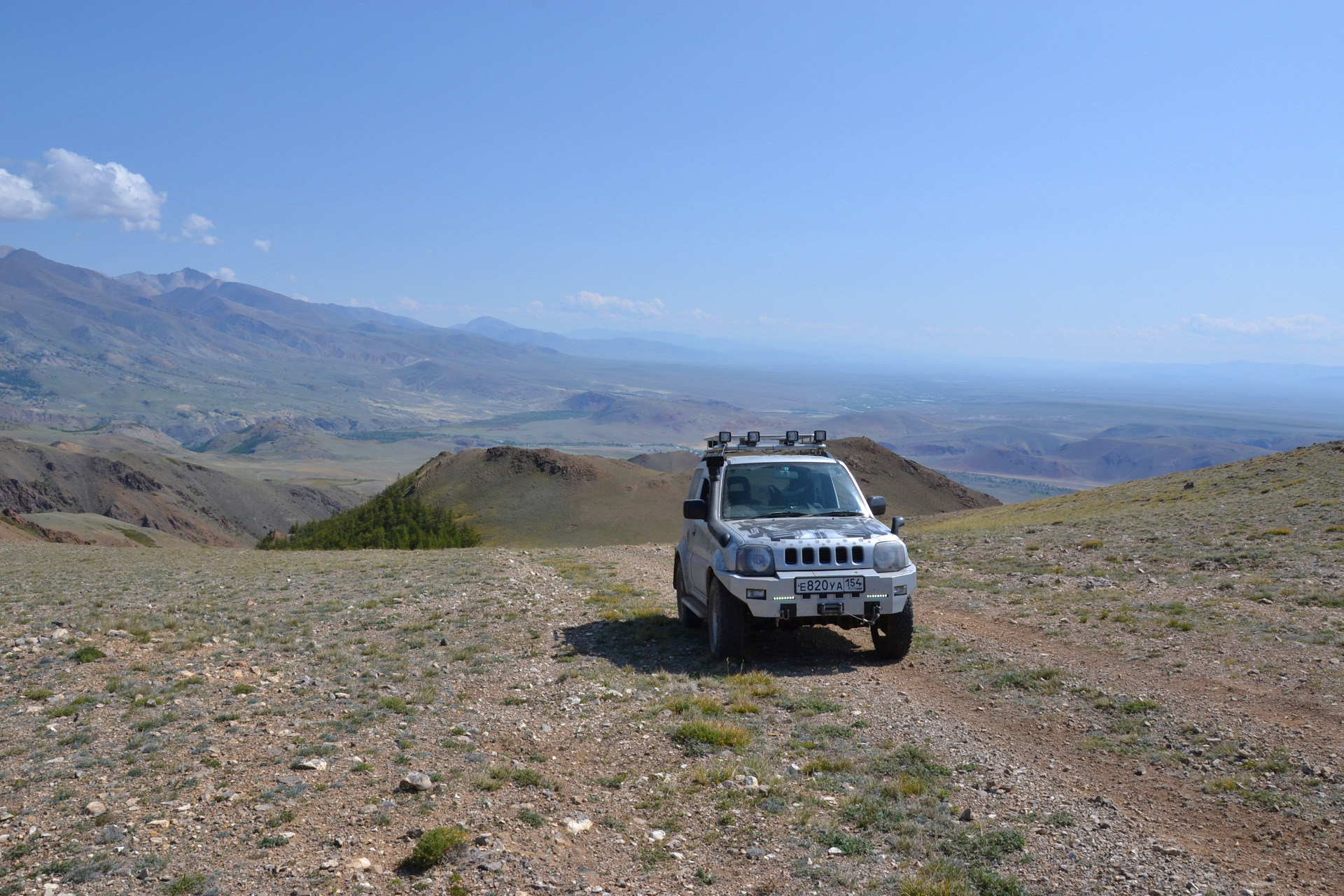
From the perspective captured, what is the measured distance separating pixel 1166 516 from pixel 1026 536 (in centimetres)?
459

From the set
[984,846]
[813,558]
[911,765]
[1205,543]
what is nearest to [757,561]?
[813,558]

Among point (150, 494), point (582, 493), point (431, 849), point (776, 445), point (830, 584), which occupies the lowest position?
point (150, 494)

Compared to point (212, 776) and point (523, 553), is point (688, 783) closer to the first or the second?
point (212, 776)

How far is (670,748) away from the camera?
7816mm

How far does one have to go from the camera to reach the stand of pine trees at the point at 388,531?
84156 millimetres

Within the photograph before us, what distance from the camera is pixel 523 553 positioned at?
27.1 metres

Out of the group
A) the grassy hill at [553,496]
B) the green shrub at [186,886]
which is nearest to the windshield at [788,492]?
the green shrub at [186,886]

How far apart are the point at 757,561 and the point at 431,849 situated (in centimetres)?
541

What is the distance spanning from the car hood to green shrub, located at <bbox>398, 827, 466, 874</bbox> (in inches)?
214

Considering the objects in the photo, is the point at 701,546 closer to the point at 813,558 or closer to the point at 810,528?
the point at 810,528

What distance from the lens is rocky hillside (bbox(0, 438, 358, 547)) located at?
402ft

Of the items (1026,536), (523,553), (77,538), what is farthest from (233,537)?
(1026,536)

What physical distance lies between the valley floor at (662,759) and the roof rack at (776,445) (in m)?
2.75

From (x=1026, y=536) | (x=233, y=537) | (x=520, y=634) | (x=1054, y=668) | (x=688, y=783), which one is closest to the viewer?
(x=688, y=783)
